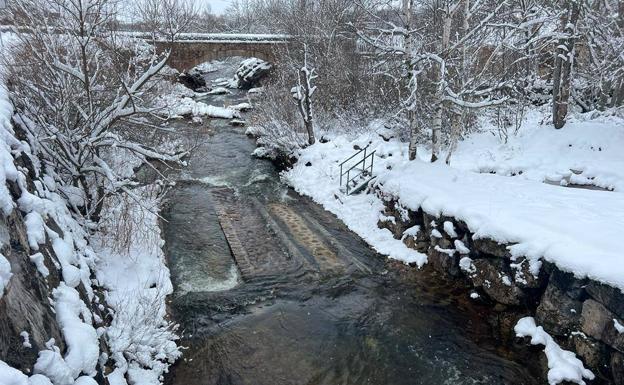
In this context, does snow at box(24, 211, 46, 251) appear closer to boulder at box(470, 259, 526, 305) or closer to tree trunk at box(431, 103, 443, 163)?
boulder at box(470, 259, 526, 305)

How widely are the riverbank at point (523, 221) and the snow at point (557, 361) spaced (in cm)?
2

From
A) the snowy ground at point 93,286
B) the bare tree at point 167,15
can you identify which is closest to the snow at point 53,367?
the snowy ground at point 93,286

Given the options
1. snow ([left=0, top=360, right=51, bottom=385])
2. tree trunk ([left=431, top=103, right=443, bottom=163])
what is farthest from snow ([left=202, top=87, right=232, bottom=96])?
snow ([left=0, top=360, right=51, bottom=385])

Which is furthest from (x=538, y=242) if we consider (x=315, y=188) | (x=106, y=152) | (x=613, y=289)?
(x=106, y=152)

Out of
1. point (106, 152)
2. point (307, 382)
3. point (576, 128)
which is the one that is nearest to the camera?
point (307, 382)

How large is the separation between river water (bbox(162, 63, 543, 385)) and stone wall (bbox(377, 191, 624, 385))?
1.80 ft

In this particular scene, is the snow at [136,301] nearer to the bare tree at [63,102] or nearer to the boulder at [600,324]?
the bare tree at [63,102]

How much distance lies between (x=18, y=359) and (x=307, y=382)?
4.69m

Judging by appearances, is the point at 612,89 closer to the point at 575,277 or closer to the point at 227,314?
the point at 575,277

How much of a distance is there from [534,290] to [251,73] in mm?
33717

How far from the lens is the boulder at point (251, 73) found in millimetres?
37731

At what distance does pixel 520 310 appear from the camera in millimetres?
8852

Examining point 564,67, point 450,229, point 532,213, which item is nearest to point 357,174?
point 450,229

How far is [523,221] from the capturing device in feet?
30.1
